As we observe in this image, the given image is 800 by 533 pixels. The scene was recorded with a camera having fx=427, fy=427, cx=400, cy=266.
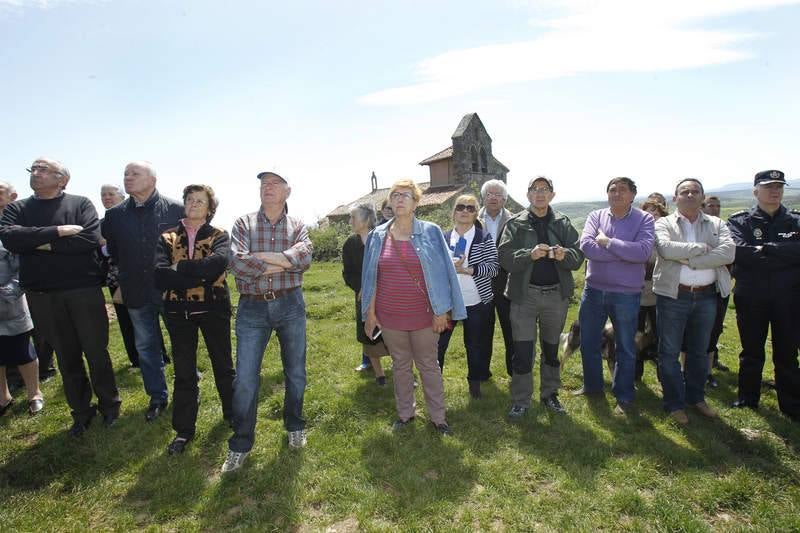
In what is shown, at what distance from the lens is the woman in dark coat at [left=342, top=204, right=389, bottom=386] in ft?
19.4

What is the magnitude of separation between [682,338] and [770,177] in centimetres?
211

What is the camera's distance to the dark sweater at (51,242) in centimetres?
446

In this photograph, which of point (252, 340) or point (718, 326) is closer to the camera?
point (252, 340)

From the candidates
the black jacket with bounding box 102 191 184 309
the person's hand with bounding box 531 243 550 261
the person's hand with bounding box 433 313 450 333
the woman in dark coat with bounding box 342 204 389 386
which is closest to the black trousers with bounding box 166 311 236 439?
the black jacket with bounding box 102 191 184 309

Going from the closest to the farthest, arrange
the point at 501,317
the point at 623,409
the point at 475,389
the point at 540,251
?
1. the point at 540,251
2. the point at 623,409
3. the point at 475,389
4. the point at 501,317

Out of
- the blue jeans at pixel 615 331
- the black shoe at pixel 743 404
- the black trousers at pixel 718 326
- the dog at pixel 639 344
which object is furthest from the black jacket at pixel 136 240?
the black trousers at pixel 718 326

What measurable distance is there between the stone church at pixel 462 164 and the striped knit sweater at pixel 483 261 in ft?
93.2

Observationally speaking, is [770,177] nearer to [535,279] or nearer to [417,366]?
[535,279]

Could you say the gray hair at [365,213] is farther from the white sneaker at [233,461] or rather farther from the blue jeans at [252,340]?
the white sneaker at [233,461]

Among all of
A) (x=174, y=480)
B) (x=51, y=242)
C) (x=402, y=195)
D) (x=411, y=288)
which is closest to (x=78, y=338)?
(x=51, y=242)

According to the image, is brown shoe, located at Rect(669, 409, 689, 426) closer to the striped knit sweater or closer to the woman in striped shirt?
the woman in striped shirt

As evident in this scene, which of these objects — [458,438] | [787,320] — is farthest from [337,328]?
[787,320]

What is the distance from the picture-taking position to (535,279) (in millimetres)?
5004

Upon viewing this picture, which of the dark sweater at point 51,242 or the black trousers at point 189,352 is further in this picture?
the dark sweater at point 51,242
